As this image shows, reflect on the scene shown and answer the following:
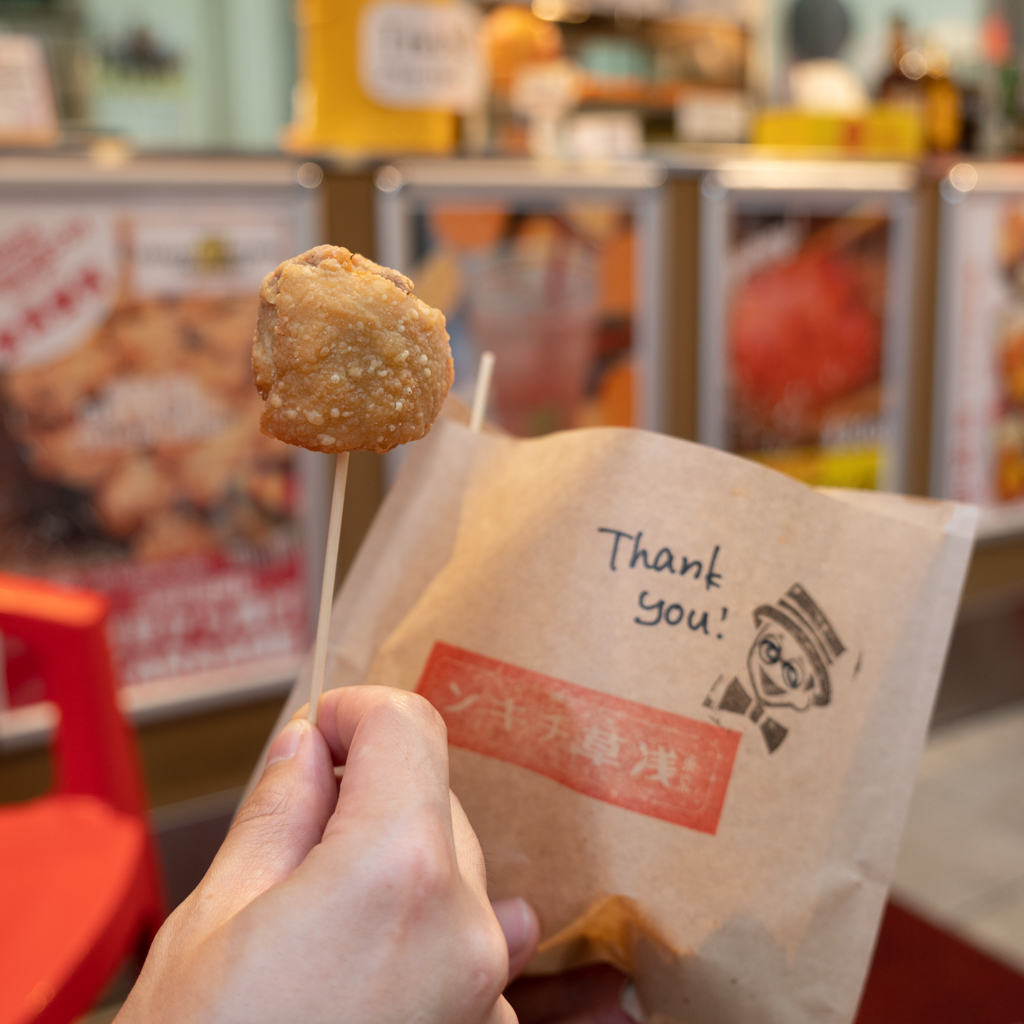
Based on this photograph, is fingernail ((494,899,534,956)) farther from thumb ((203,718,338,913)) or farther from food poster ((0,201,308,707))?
food poster ((0,201,308,707))

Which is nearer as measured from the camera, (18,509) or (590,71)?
(18,509)

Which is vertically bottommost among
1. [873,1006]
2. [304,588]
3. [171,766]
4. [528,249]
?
[873,1006]

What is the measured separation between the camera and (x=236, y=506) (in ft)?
6.02

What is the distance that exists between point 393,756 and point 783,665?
269 mm

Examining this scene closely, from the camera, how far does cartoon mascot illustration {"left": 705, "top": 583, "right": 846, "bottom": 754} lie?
629 mm

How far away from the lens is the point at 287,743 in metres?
0.54

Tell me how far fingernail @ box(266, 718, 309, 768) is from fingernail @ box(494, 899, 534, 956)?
18 cm

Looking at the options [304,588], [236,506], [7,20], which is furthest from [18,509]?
[7,20]

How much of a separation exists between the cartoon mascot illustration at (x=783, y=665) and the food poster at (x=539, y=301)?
1.35 m

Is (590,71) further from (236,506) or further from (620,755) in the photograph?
(620,755)

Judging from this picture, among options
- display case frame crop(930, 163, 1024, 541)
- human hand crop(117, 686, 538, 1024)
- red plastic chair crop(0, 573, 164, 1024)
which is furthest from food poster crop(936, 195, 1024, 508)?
human hand crop(117, 686, 538, 1024)

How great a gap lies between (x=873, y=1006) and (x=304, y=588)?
115 centimetres

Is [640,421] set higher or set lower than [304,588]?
higher

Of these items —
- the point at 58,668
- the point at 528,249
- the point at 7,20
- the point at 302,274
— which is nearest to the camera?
the point at 302,274
